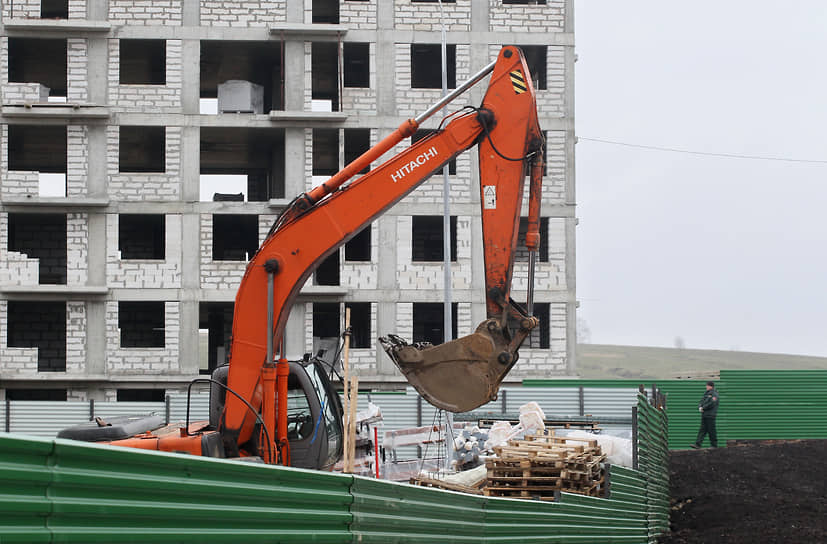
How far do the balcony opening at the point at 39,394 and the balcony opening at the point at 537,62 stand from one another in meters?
20.0

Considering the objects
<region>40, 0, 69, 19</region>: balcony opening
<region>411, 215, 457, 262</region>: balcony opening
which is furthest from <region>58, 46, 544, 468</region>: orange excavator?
<region>40, 0, 69, 19</region>: balcony opening

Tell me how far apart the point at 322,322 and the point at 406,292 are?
569 centimetres

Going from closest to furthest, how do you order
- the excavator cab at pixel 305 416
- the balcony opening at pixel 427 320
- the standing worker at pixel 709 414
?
the excavator cab at pixel 305 416, the standing worker at pixel 709 414, the balcony opening at pixel 427 320

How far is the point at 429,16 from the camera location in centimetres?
3400

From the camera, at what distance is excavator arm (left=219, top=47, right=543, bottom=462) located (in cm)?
1056

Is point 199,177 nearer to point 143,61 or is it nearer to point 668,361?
point 143,61

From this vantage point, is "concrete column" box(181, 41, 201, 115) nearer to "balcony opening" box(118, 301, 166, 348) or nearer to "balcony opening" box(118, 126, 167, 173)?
"balcony opening" box(118, 126, 167, 173)

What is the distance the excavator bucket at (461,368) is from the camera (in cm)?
1045

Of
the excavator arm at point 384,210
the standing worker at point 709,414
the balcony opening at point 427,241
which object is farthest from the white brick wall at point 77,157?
the excavator arm at point 384,210

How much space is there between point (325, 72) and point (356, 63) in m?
1.24

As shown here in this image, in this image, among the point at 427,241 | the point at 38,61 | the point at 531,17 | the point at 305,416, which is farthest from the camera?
the point at 427,241

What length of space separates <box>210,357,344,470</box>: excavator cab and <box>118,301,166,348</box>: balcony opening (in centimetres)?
2589

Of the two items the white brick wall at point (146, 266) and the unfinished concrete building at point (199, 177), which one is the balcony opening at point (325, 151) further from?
the white brick wall at point (146, 266)

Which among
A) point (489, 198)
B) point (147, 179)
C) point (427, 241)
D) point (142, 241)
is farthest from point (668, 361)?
point (489, 198)
